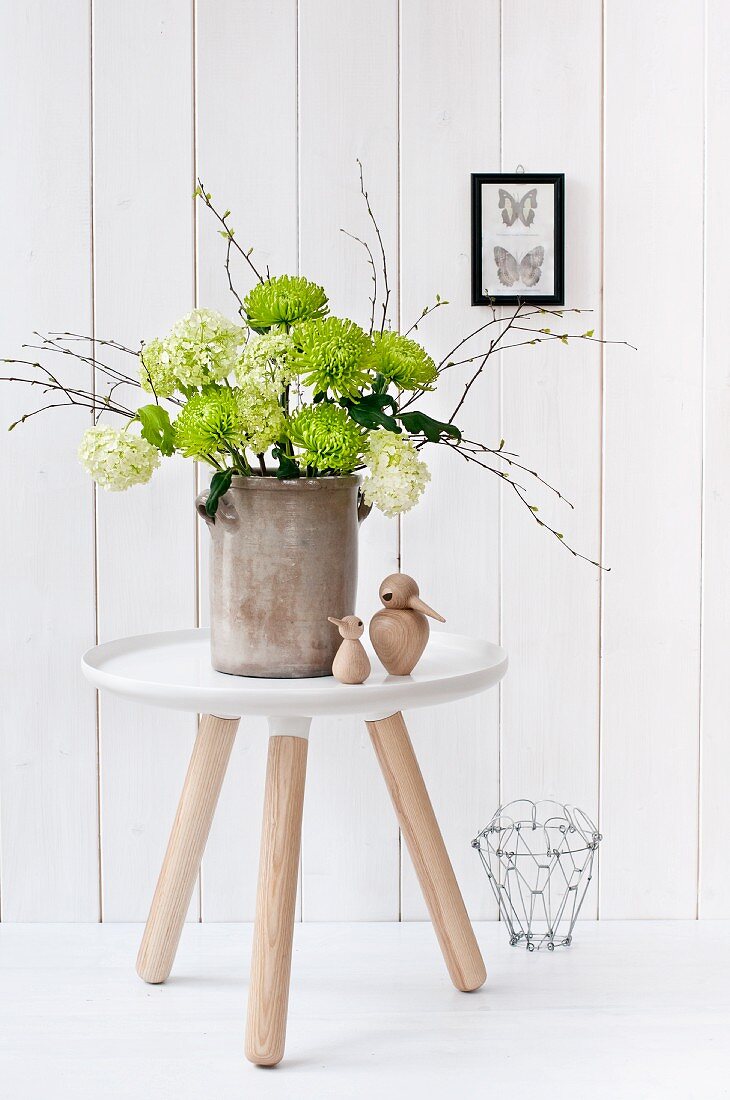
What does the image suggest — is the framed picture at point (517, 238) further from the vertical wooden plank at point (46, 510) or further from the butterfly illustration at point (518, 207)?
the vertical wooden plank at point (46, 510)

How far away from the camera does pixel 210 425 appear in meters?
1.00

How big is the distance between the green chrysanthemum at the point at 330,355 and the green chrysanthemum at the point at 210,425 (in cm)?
8

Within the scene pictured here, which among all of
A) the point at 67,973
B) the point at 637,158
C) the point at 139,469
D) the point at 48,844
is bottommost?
the point at 67,973

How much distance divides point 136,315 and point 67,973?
899 mm

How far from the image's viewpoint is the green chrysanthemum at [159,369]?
1028 millimetres

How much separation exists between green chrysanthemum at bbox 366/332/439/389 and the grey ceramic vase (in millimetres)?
123

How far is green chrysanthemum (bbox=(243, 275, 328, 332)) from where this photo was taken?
1.06 metres

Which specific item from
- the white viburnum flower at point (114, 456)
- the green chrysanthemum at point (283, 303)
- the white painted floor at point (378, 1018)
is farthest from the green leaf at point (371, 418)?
the white painted floor at point (378, 1018)

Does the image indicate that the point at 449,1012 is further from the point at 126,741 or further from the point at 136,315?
the point at 136,315

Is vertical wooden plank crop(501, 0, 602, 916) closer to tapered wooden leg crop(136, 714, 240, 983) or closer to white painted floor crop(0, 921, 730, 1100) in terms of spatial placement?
white painted floor crop(0, 921, 730, 1100)

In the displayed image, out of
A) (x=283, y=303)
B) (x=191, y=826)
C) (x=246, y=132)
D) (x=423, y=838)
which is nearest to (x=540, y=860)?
(x=423, y=838)

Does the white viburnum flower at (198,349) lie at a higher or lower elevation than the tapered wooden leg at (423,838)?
higher

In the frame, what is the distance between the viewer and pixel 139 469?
103cm

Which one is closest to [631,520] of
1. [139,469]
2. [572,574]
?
[572,574]
